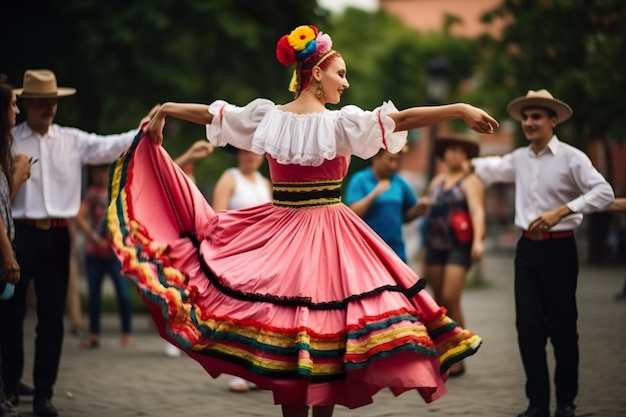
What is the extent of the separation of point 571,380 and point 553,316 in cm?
44

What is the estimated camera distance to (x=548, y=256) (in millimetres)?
7621

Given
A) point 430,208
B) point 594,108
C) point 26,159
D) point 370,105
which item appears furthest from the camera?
point 370,105

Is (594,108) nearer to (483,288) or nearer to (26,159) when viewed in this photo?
(483,288)

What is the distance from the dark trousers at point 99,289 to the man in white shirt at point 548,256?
5914mm

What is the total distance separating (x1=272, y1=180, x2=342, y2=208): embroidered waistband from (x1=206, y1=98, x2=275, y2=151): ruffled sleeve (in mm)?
328

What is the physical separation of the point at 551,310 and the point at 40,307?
3511 millimetres

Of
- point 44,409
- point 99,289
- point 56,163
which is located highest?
point 56,163

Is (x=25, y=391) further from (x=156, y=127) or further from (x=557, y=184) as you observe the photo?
(x=557, y=184)

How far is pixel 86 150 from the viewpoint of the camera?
815 cm

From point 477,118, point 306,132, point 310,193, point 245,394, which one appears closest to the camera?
point 477,118

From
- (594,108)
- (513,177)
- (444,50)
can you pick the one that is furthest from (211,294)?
(444,50)

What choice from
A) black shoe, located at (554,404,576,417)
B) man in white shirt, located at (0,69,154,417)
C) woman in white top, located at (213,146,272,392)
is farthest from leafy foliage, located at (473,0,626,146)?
man in white shirt, located at (0,69,154,417)

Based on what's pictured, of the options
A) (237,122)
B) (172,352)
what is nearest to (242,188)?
(172,352)

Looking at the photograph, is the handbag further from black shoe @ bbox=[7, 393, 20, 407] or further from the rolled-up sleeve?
black shoe @ bbox=[7, 393, 20, 407]
